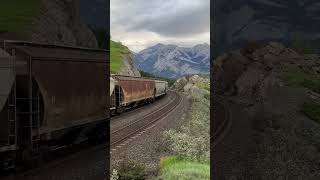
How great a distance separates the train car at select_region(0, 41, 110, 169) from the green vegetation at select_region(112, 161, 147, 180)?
2851 millimetres

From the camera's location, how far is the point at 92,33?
7506 centimetres

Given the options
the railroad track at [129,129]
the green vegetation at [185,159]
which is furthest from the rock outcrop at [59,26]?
the green vegetation at [185,159]

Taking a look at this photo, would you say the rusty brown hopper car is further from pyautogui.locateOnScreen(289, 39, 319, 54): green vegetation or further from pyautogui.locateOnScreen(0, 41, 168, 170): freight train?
pyautogui.locateOnScreen(289, 39, 319, 54): green vegetation

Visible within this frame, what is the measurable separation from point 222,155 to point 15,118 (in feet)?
25.7

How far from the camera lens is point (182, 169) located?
47.2ft

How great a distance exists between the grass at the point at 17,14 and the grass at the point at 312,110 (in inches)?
1528

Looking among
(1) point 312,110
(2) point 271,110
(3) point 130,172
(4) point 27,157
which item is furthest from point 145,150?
(1) point 312,110

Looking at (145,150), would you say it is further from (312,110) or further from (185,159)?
(312,110)

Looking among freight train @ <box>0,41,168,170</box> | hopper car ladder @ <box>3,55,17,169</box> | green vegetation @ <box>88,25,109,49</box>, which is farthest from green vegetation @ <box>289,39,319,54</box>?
green vegetation @ <box>88,25,109,49</box>

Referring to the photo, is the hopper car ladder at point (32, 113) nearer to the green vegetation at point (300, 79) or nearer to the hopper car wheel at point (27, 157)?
the hopper car wheel at point (27, 157)

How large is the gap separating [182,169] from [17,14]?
182 ft

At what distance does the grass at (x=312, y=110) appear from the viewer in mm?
27188

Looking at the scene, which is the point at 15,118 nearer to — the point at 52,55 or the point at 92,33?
the point at 52,55

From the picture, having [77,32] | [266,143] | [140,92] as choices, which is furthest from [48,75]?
[77,32]
